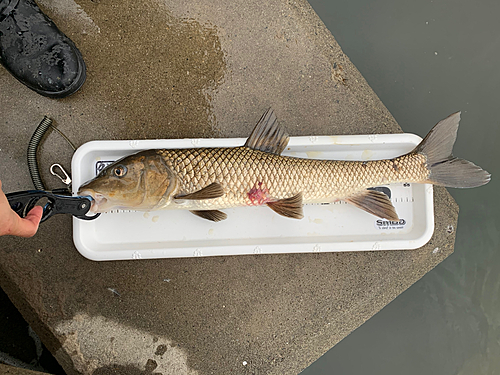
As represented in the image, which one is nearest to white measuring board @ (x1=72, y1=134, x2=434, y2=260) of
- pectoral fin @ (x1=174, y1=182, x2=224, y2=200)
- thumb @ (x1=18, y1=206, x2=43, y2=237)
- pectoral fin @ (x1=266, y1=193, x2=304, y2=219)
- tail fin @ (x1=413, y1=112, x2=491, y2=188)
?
tail fin @ (x1=413, y1=112, x2=491, y2=188)

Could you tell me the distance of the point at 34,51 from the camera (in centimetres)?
205

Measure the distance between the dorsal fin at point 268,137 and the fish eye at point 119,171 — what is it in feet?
2.35

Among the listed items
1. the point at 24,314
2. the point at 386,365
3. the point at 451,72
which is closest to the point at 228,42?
the point at 451,72

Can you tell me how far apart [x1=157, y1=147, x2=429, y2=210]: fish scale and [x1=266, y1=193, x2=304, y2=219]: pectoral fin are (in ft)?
0.11

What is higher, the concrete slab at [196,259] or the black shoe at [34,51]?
the black shoe at [34,51]

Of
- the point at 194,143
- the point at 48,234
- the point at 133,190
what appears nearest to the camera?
the point at 133,190

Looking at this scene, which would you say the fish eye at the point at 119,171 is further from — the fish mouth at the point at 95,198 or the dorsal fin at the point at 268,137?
the dorsal fin at the point at 268,137

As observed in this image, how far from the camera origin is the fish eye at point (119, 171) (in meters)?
1.67

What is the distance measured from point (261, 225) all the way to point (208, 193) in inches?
24.0

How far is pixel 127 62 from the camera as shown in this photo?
2.28 meters

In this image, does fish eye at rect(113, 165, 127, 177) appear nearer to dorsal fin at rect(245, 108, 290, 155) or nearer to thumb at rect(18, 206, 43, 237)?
thumb at rect(18, 206, 43, 237)

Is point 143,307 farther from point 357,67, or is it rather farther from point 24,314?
point 357,67

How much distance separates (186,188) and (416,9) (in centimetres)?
257

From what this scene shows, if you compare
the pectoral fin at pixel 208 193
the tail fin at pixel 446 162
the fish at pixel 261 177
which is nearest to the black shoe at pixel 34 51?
the fish at pixel 261 177
